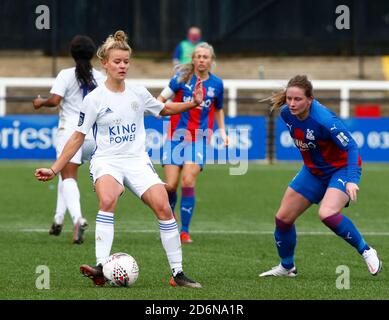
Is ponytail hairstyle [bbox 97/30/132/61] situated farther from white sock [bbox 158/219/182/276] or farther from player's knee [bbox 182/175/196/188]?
player's knee [bbox 182/175/196/188]

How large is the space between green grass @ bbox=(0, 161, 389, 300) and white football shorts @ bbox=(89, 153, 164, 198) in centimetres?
78

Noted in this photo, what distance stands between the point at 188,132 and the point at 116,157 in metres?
3.77

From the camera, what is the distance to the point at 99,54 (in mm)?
9227

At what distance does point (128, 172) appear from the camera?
9234 mm

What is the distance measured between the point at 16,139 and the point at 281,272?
13.2m

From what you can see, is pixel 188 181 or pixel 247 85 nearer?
Answer: pixel 188 181

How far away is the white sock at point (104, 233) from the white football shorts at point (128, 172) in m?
0.28

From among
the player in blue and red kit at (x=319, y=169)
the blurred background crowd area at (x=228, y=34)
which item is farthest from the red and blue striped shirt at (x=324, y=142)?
the blurred background crowd area at (x=228, y=34)

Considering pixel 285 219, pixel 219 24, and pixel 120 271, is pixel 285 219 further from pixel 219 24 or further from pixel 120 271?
pixel 219 24

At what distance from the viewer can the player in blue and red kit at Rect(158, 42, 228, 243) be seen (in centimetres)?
1280

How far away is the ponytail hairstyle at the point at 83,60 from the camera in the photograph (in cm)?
1221

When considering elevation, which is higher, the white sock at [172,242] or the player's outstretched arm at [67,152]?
the player's outstretched arm at [67,152]

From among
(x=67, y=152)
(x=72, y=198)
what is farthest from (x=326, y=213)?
(x=72, y=198)

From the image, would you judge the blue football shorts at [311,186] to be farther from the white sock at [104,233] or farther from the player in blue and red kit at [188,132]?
the player in blue and red kit at [188,132]
